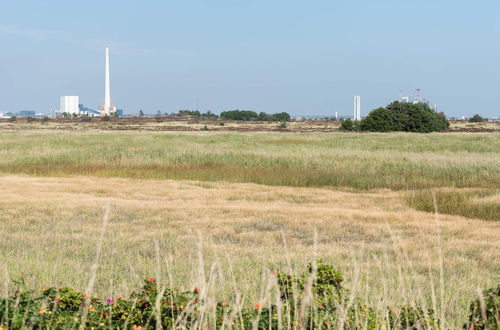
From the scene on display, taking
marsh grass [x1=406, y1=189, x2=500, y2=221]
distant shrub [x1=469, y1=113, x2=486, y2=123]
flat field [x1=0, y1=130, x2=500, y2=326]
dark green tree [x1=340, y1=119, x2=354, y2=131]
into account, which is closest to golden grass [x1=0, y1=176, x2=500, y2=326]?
flat field [x1=0, y1=130, x2=500, y2=326]

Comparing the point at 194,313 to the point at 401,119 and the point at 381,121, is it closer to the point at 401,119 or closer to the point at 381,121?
the point at 381,121

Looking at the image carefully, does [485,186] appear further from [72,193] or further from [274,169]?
[72,193]

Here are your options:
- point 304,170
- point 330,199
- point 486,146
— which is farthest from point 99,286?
point 486,146

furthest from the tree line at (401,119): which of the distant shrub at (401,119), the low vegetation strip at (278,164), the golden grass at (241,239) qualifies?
the golden grass at (241,239)

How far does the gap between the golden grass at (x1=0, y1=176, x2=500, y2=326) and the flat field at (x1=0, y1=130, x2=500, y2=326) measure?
45 millimetres

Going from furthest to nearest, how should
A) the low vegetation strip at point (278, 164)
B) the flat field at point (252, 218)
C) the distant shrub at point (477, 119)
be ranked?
the distant shrub at point (477, 119)
the low vegetation strip at point (278, 164)
the flat field at point (252, 218)

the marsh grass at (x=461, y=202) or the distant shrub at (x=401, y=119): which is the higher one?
the distant shrub at (x=401, y=119)

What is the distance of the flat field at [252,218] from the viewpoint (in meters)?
9.01

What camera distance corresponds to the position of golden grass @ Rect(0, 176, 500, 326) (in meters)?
8.89

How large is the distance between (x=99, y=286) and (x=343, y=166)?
23.6 metres

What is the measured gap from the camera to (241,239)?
1314cm

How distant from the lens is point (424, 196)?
21.8m

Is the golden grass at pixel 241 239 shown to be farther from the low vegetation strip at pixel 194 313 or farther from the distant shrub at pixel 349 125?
the distant shrub at pixel 349 125

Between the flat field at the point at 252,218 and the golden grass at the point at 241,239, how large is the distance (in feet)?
0.15
